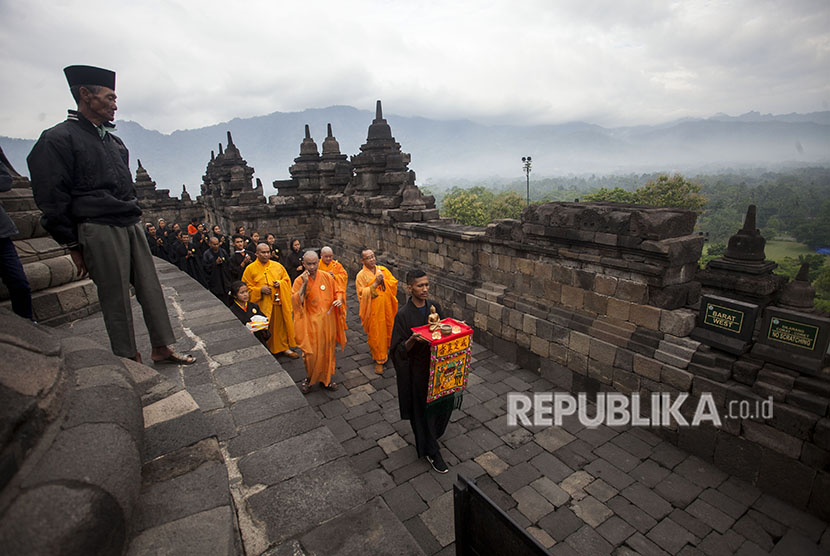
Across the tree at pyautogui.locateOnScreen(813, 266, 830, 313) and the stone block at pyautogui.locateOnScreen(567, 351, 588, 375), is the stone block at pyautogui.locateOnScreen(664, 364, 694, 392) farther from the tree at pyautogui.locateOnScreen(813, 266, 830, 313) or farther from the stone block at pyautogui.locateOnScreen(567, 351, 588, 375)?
the tree at pyautogui.locateOnScreen(813, 266, 830, 313)

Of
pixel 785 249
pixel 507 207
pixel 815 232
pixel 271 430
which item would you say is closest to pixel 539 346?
pixel 271 430

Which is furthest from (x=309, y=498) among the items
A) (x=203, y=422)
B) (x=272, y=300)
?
(x=272, y=300)

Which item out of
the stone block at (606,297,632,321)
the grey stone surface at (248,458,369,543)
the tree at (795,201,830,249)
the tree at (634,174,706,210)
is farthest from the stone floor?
the tree at (795,201,830,249)

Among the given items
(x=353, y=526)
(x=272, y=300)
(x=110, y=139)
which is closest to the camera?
(x=353, y=526)

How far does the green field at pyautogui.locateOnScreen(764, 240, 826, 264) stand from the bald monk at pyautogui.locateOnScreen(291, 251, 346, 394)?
172 feet

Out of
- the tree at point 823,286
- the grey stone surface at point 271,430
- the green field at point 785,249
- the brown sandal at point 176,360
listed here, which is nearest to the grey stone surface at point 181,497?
the grey stone surface at point 271,430

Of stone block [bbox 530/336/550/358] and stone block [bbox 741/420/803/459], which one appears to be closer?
stone block [bbox 741/420/803/459]

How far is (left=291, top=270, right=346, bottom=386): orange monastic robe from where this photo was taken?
5.97m

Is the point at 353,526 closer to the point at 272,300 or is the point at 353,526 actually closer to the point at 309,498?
the point at 309,498

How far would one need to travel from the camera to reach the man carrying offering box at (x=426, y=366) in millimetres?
4035

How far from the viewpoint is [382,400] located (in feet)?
19.2

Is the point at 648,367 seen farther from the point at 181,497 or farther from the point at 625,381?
the point at 181,497

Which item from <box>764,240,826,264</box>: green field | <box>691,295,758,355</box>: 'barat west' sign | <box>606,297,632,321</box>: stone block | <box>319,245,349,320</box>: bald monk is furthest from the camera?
<box>764,240,826,264</box>: green field

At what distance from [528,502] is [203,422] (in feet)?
10.7
